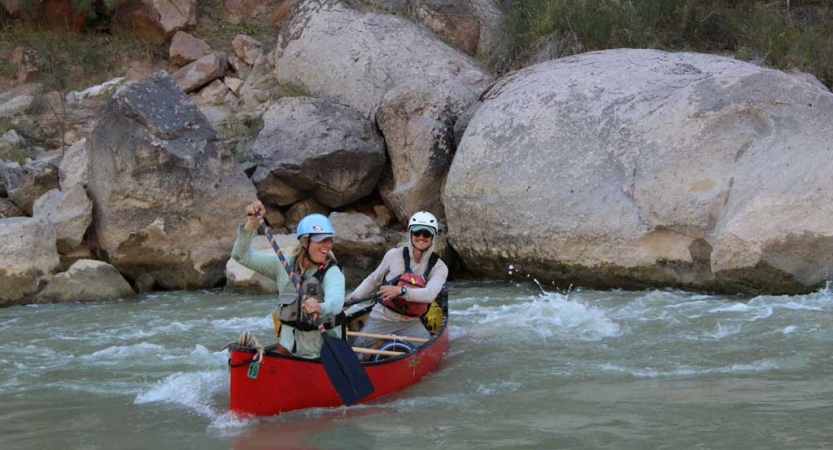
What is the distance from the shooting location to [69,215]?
1043 centimetres

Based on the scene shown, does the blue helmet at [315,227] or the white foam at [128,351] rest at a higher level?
the blue helmet at [315,227]

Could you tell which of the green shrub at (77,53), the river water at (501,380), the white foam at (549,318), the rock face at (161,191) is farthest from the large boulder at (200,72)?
the white foam at (549,318)

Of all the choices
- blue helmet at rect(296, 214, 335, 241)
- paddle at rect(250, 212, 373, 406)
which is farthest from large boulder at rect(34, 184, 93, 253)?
blue helmet at rect(296, 214, 335, 241)

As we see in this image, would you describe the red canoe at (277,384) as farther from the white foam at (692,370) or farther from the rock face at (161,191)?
the rock face at (161,191)

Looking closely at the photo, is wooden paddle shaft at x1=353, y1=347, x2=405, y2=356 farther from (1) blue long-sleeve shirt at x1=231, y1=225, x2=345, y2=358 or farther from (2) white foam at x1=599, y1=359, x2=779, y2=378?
(2) white foam at x1=599, y1=359, x2=779, y2=378

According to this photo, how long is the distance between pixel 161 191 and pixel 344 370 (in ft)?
17.8

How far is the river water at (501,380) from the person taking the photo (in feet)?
16.7

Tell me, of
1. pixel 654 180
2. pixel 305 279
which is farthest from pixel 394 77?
pixel 305 279

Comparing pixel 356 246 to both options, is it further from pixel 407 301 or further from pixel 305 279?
pixel 305 279

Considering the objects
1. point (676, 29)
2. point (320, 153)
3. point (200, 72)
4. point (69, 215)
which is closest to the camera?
point (69, 215)

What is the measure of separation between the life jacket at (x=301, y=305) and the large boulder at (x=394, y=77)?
5.79 metres

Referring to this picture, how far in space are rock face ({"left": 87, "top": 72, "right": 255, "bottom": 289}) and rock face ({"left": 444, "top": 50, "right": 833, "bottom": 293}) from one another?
254 centimetres

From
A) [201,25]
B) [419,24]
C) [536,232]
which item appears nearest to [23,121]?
[201,25]

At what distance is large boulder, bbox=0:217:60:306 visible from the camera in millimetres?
9672
